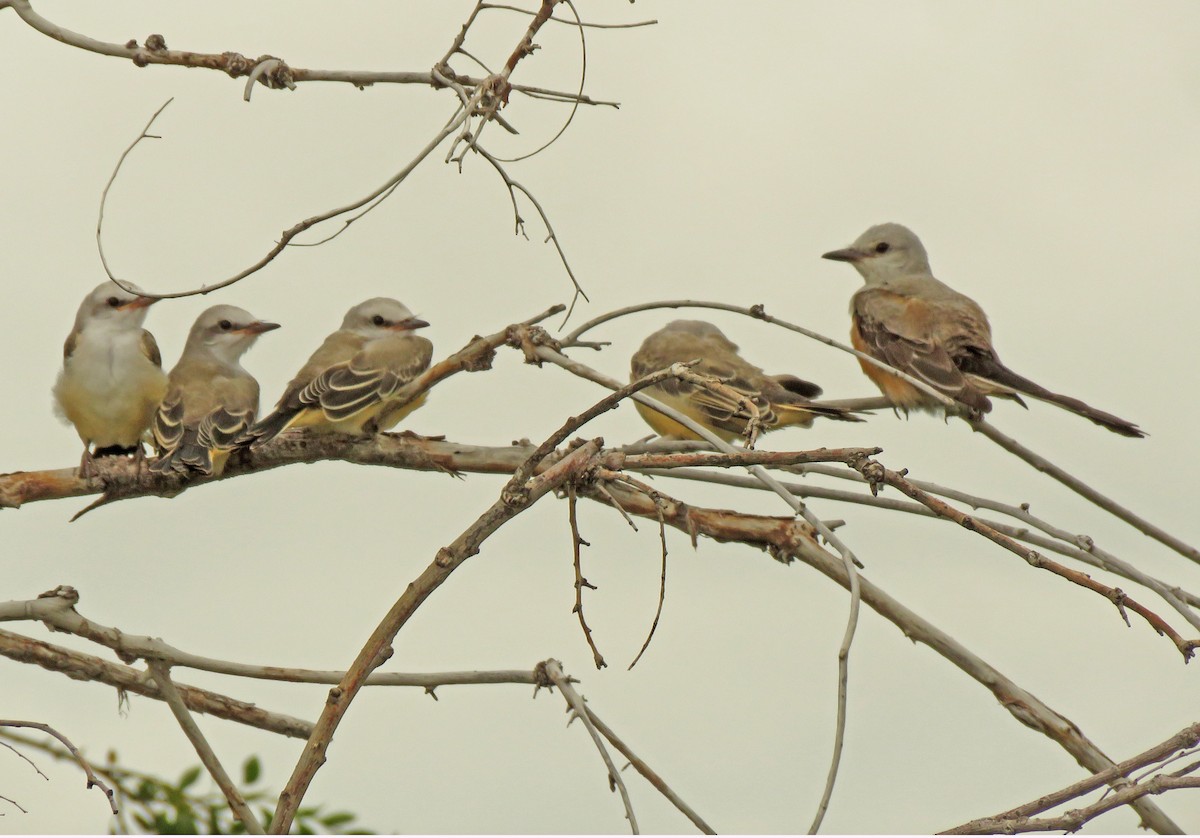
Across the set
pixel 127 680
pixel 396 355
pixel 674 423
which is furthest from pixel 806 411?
pixel 127 680

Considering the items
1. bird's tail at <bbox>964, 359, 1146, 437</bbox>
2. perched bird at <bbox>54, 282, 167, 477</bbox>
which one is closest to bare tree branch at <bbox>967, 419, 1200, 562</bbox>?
bird's tail at <bbox>964, 359, 1146, 437</bbox>

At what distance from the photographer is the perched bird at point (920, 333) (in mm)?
5328

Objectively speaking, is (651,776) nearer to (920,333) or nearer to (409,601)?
(409,601)

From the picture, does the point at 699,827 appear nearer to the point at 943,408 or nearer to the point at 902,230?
the point at 943,408

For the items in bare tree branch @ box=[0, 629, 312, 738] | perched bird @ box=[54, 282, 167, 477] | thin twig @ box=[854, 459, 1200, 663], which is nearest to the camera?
thin twig @ box=[854, 459, 1200, 663]

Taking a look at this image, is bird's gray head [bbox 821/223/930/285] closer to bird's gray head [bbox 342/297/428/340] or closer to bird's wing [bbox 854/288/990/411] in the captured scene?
bird's wing [bbox 854/288/990/411]

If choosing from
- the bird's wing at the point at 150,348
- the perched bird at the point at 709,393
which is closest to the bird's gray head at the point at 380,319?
the bird's wing at the point at 150,348

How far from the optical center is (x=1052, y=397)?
4.95 metres

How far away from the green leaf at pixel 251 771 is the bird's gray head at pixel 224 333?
6.71 ft

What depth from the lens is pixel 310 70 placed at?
3299 millimetres

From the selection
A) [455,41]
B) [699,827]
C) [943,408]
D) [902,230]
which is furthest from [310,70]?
[902,230]

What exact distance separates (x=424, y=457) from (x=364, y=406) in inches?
15.1

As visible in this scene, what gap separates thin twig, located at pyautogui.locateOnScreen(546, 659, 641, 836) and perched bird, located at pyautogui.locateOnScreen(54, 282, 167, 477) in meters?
2.30

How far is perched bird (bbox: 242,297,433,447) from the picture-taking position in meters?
4.62
